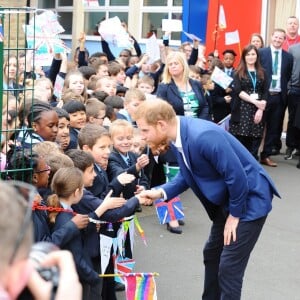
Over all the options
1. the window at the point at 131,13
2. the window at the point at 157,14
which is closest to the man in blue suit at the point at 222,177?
the window at the point at 131,13

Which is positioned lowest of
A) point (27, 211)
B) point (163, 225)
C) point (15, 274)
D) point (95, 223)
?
point (163, 225)

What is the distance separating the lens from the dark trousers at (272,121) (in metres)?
9.84

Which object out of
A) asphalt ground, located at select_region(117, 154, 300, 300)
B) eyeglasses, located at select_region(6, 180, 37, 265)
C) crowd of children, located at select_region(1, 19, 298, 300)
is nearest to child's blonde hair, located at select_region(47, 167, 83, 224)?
crowd of children, located at select_region(1, 19, 298, 300)

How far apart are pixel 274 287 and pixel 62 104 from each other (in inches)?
102

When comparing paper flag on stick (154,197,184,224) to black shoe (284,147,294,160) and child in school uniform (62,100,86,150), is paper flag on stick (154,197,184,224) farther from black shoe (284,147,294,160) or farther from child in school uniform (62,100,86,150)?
black shoe (284,147,294,160)

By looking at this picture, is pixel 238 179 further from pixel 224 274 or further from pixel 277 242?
pixel 277 242

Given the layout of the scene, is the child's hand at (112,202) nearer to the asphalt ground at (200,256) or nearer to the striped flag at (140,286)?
the striped flag at (140,286)

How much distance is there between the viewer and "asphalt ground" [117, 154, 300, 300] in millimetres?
5207

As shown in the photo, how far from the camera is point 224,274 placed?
408 cm

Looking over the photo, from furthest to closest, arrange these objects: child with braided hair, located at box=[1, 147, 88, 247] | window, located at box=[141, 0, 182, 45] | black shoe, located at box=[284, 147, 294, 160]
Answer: window, located at box=[141, 0, 182, 45] < black shoe, located at box=[284, 147, 294, 160] < child with braided hair, located at box=[1, 147, 88, 247]

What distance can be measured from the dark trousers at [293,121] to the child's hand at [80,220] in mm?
6615

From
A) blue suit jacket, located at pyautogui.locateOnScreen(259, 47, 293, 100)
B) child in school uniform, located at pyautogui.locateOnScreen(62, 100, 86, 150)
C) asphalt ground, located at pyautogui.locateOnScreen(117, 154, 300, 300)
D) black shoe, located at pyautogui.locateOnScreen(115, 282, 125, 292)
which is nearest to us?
black shoe, located at pyautogui.locateOnScreen(115, 282, 125, 292)

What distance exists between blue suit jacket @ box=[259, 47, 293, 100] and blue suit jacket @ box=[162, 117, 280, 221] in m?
5.81

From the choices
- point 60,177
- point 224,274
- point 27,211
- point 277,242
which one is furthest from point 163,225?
point 27,211
